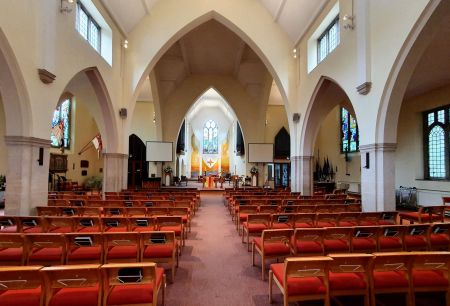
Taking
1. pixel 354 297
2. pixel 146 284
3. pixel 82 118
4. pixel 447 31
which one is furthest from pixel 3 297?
pixel 82 118

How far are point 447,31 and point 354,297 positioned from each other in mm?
6721

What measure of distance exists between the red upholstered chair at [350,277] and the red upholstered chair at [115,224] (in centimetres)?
289

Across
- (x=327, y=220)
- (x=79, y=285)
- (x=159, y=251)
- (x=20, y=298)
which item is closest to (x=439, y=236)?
(x=327, y=220)

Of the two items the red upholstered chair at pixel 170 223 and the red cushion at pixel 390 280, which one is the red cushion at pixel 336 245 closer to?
the red cushion at pixel 390 280

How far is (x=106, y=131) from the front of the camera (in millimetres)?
10969

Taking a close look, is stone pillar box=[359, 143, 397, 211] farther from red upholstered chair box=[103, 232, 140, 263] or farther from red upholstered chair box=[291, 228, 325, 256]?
red upholstered chair box=[103, 232, 140, 263]

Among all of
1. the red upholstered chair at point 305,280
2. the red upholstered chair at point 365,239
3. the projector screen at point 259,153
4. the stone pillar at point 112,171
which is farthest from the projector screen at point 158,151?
the red upholstered chair at point 305,280

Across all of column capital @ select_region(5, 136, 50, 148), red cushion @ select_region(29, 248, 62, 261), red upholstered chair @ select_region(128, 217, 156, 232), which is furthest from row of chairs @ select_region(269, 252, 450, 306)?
column capital @ select_region(5, 136, 50, 148)

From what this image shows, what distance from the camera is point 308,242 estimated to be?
3730 millimetres

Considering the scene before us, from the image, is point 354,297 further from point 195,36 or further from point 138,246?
point 195,36

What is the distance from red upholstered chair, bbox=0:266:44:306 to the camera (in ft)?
6.39

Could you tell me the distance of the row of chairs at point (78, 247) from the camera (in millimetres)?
2967

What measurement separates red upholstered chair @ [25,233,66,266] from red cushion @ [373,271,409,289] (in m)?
3.11

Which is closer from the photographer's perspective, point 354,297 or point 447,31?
point 354,297
